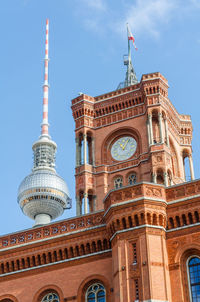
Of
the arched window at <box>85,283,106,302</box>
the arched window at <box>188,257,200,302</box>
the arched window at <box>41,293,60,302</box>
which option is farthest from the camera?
the arched window at <box>41,293,60,302</box>

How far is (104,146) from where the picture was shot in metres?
59.8

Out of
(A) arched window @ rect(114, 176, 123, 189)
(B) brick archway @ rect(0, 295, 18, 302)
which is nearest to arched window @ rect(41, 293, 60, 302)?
(B) brick archway @ rect(0, 295, 18, 302)

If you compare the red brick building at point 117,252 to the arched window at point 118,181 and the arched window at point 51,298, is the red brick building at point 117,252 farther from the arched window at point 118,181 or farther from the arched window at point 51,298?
the arched window at point 118,181

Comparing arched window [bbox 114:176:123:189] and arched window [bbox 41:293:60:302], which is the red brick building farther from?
arched window [bbox 114:176:123:189]

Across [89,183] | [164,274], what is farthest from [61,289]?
[89,183]

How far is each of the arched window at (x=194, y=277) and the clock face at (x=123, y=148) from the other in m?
22.7

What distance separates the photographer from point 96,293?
1524 inches

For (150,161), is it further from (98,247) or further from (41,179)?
(98,247)

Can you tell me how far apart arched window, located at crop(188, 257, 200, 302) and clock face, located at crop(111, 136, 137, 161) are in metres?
22.7

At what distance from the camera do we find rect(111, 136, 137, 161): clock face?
58625 millimetres

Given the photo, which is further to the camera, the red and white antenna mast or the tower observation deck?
the red and white antenna mast

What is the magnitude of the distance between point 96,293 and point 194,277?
638 cm

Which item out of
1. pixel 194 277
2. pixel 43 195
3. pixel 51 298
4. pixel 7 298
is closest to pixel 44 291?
pixel 51 298

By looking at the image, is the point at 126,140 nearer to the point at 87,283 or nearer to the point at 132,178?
the point at 132,178
